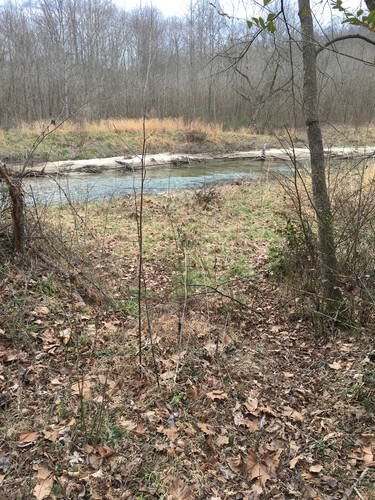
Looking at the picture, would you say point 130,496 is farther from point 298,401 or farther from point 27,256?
point 27,256

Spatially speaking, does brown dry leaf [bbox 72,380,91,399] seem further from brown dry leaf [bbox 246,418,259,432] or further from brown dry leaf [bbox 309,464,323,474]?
brown dry leaf [bbox 309,464,323,474]

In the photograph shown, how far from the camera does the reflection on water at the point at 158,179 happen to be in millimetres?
12758

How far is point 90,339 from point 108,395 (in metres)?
0.82

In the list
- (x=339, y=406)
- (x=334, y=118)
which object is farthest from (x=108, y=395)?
(x=334, y=118)

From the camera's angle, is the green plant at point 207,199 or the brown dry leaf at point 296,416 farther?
the green plant at point 207,199

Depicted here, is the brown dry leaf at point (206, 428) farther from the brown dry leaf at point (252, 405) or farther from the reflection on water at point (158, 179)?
the reflection on water at point (158, 179)

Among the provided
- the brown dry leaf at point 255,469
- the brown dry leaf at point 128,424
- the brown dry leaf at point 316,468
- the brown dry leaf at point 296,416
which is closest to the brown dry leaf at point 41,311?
the brown dry leaf at point 128,424

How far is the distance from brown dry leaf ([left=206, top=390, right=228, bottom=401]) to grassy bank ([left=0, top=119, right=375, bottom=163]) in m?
16.4

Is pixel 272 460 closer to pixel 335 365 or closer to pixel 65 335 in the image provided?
pixel 335 365

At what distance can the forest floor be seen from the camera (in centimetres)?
240

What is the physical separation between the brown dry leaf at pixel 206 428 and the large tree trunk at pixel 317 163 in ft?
5.41

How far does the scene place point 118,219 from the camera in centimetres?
890

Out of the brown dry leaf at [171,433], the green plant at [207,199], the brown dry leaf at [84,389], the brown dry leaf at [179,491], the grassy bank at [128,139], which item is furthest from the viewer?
the grassy bank at [128,139]

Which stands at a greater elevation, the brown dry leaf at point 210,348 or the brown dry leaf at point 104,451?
the brown dry leaf at point 210,348
